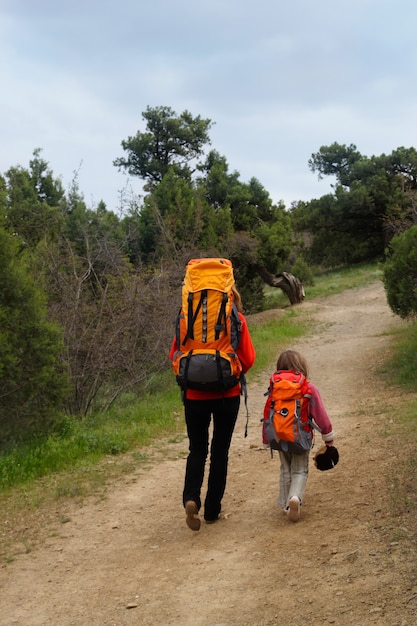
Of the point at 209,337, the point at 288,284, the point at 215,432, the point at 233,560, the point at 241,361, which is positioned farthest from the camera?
the point at 288,284

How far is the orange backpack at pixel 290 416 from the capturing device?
502 cm

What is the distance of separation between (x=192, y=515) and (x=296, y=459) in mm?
865

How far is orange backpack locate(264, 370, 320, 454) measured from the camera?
5.02m

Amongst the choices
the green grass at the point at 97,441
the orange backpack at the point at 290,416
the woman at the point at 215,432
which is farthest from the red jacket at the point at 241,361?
the green grass at the point at 97,441

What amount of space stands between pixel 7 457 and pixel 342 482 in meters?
3.45

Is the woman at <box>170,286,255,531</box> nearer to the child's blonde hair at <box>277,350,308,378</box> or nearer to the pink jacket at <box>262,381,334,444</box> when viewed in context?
the child's blonde hair at <box>277,350,308,378</box>

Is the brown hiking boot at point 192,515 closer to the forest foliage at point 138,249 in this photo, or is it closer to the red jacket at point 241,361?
the red jacket at point 241,361

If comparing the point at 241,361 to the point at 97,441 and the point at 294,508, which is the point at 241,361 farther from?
the point at 97,441

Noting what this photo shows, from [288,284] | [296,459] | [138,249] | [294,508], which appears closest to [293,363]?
[296,459]

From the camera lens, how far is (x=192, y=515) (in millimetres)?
4965

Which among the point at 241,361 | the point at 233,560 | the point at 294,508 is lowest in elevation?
the point at 233,560

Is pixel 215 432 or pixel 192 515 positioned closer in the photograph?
pixel 192 515

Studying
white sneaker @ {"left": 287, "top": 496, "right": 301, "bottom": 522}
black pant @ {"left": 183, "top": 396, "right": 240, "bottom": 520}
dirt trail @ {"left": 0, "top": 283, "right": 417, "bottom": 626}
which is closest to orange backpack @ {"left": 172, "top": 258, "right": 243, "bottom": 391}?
black pant @ {"left": 183, "top": 396, "right": 240, "bottom": 520}

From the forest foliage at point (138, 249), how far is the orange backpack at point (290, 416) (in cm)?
309
